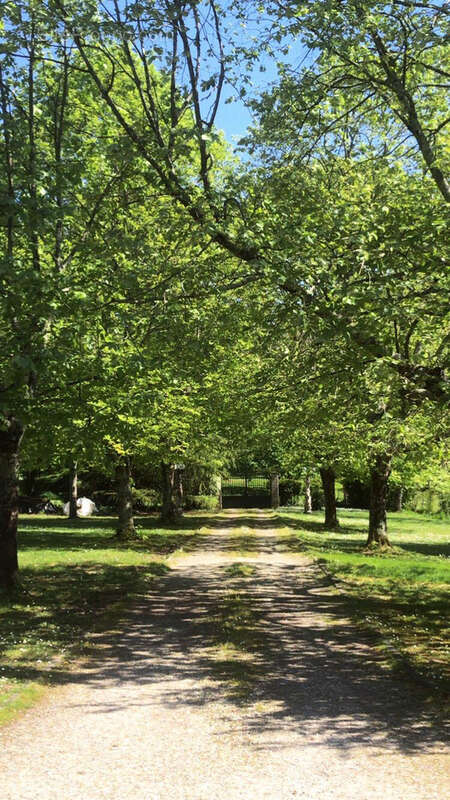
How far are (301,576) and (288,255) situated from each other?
9.88 meters

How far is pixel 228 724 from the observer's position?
6133 millimetres

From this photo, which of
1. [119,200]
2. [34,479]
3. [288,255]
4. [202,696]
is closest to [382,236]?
[288,255]

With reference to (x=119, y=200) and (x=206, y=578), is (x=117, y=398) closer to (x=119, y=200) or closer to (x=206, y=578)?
(x=119, y=200)

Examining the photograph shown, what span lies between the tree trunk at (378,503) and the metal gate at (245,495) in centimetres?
3434

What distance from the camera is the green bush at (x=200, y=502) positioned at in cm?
4903

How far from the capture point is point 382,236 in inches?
364

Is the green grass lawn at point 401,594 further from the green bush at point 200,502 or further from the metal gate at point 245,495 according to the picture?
the metal gate at point 245,495

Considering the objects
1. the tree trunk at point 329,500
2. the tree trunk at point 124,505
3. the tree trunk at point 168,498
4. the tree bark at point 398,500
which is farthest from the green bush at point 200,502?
the tree trunk at point 124,505

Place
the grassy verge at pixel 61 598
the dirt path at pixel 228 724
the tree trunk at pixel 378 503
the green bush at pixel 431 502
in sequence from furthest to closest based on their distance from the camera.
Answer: the green bush at pixel 431 502 → the tree trunk at pixel 378 503 → the grassy verge at pixel 61 598 → the dirt path at pixel 228 724

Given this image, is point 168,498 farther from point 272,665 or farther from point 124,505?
point 272,665

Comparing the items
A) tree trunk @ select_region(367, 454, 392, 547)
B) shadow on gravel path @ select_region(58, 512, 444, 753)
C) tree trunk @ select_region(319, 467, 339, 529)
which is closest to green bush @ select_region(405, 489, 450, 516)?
tree trunk @ select_region(319, 467, 339, 529)

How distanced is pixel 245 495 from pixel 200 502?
33.5 feet

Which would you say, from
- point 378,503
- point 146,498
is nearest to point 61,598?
point 378,503

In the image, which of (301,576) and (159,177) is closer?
(159,177)
